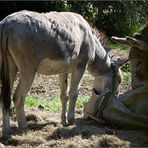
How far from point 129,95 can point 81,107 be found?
1.70 meters

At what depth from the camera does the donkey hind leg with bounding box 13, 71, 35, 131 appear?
5973mm

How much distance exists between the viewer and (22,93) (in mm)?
6113

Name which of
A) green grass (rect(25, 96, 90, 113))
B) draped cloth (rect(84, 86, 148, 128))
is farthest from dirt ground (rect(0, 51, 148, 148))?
green grass (rect(25, 96, 90, 113))

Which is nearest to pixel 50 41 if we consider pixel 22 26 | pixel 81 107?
pixel 22 26

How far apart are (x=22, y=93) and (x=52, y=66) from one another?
0.52 meters

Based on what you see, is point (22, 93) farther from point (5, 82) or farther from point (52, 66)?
point (52, 66)

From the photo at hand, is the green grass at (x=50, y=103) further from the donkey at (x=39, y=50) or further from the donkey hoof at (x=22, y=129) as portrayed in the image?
the donkey hoof at (x=22, y=129)

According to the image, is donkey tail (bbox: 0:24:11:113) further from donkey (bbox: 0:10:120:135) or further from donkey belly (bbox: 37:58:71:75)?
donkey belly (bbox: 37:58:71:75)

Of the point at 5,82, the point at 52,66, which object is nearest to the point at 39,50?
the point at 52,66

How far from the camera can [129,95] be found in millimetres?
6641

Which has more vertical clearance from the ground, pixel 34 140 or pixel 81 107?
pixel 34 140

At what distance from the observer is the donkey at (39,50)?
5.82 metres

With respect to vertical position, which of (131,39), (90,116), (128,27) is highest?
(131,39)

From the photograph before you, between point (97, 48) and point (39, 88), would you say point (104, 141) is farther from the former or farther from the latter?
point (39, 88)
